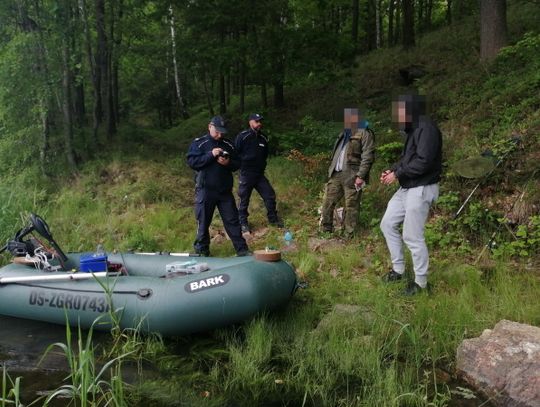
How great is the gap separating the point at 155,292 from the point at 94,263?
42.7 inches

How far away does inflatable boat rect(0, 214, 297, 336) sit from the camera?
162 inches

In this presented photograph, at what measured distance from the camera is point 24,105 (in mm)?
9469

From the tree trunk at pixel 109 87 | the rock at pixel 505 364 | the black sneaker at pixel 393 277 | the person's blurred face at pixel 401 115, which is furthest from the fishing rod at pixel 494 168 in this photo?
the tree trunk at pixel 109 87

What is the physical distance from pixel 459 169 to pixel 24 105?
26.8ft

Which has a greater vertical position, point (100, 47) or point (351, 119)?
point (100, 47)

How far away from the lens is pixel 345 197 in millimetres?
6125

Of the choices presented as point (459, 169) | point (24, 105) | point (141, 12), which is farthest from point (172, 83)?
point (459, 169)

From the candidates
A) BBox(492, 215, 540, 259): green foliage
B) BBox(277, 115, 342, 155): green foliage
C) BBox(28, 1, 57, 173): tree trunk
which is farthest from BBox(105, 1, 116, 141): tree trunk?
BBox(492, 215, 540, 259): green foliage

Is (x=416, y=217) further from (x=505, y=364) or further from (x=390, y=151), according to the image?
(x=390, y=151)

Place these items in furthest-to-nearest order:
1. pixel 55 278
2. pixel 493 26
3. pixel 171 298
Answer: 1. pixel 493 26
2. pixel 55 278
3. pixel 171 298

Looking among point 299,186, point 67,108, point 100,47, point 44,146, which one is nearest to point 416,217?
point 299,186

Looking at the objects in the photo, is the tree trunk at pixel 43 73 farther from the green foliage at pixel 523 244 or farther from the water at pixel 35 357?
the green foliage at pixel 523 244

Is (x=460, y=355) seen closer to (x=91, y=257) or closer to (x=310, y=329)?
(x=310, y=329)

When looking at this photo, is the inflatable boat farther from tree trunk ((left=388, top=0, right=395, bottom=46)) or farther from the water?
tree trunk ((left=388, top=0, right=395, bottom=46))
